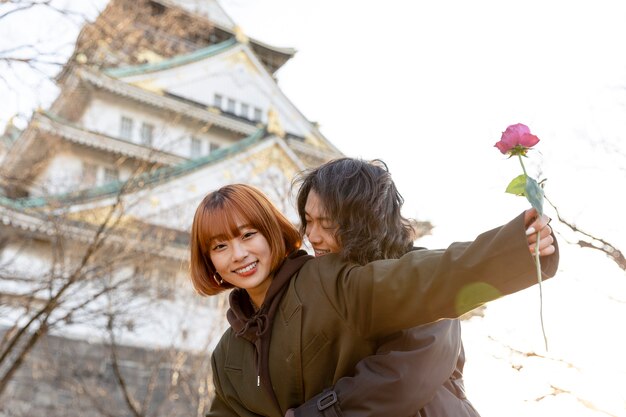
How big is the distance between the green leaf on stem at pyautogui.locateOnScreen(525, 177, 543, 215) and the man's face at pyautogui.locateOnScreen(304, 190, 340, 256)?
727mm

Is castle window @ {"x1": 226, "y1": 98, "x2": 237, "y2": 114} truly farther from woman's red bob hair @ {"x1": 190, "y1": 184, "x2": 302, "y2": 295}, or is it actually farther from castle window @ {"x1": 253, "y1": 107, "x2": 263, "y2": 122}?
woman's red bob hair @ {"x1": 190, "y1": 184, "x2": 302, "y2": 295}

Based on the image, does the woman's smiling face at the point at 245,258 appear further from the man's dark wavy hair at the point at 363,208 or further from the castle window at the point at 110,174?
the castle window at the point at 110,174

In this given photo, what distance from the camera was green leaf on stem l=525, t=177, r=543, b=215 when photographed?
1612 millimetres

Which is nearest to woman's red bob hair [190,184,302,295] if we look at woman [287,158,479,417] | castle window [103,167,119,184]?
woman [287,158,479,417]

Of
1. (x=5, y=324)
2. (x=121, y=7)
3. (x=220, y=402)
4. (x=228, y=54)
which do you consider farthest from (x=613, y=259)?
(x=228, y=54)

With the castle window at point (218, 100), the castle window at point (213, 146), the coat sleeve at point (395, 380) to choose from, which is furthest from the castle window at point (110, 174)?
the coat sleeve at point (395, 380)

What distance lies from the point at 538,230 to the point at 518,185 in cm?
13

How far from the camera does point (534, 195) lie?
5.31ft

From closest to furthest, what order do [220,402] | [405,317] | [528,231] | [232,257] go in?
[528,231] < [405,317] < [232,257] < [220,402]

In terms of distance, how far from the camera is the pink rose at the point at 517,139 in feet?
5.65

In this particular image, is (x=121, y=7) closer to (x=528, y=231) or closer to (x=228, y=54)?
(x=528, y=231)

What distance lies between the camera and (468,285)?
1696mm

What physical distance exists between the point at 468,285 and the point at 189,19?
432 inches

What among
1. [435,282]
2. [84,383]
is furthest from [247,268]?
[84,383]
